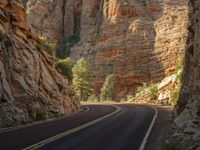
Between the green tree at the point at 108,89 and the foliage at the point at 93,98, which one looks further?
the green tree at the point at 108,89

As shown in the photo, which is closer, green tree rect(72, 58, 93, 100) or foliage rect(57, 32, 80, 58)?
green tree rect(72, 58, 93, 100)

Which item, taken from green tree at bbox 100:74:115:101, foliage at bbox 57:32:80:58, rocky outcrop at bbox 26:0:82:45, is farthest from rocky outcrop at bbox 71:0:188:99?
rocky outcrop at bbox 26:0:82:45

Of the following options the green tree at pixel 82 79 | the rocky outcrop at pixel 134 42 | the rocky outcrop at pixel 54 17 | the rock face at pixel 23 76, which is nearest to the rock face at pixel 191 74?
the rock face at pixel 23 76

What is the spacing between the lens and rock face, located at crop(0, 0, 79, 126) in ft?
96.1

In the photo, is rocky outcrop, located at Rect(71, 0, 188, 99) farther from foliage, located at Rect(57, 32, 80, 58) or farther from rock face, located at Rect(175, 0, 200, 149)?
rock face, located at Rect(175, 0, 200, 149)

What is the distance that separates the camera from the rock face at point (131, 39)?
312ft

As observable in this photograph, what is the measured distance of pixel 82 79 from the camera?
297 feet

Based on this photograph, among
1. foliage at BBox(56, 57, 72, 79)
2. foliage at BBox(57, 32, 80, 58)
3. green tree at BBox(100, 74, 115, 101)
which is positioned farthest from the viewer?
foliage at BBox(57, 32, 80, 58)

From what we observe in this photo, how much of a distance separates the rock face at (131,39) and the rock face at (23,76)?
173 ft

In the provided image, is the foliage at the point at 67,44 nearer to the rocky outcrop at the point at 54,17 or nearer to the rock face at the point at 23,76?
the rocky outcrop at the point at 54,17

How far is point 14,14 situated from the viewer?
38062 millimetres

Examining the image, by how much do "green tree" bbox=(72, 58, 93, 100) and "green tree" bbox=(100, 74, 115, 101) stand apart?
3.06 metres

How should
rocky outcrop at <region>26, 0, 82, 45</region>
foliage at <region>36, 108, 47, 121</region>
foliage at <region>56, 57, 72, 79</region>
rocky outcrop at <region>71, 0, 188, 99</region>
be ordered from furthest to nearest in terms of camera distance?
rocky outcrop at <region>26, 0, 82, 45</region> < rocky outcrop at <region>71, 0, 188, 99</region> < foliage at <region>56, 57, 72, 79</region> < foliage at <region>36, 108, 47, 121</region>

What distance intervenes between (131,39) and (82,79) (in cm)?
1589
